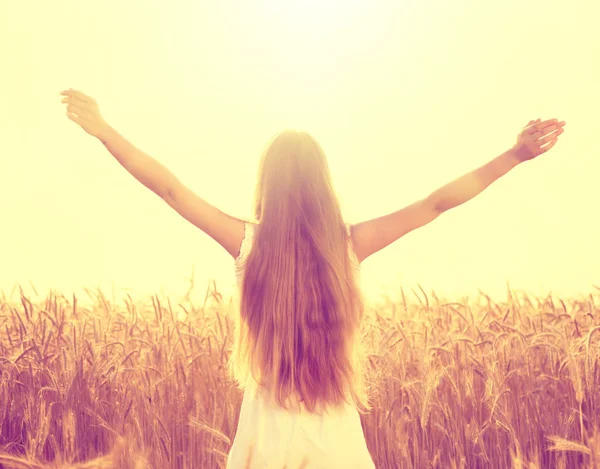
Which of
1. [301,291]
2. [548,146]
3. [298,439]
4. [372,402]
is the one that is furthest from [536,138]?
[372,402]

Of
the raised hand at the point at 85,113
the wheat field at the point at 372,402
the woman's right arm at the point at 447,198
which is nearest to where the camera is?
the woman's right arm at the point at 447,198

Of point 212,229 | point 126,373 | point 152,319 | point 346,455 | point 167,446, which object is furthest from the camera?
point 152,319

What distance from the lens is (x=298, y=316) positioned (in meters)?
2.37

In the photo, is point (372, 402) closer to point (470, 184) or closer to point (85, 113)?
point (470, 184)

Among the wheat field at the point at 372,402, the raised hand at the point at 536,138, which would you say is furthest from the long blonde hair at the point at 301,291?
the wheat field at the point at 372,402

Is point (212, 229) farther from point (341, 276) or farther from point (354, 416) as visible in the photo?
point (354, 416)

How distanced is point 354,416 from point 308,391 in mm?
199

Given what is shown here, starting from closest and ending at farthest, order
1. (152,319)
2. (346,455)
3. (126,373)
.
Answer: (346,455)
(126,373)
(152,319)

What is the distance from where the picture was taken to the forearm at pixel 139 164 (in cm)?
254

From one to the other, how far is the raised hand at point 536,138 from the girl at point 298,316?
62 cm

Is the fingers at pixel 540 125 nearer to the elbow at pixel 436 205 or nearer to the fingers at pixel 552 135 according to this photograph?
the fingers at pixel 552 135

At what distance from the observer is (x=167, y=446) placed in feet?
12.0

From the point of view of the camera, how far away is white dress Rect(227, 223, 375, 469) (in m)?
2.31

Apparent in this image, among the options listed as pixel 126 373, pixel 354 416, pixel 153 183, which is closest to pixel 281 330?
pixel 354 416
